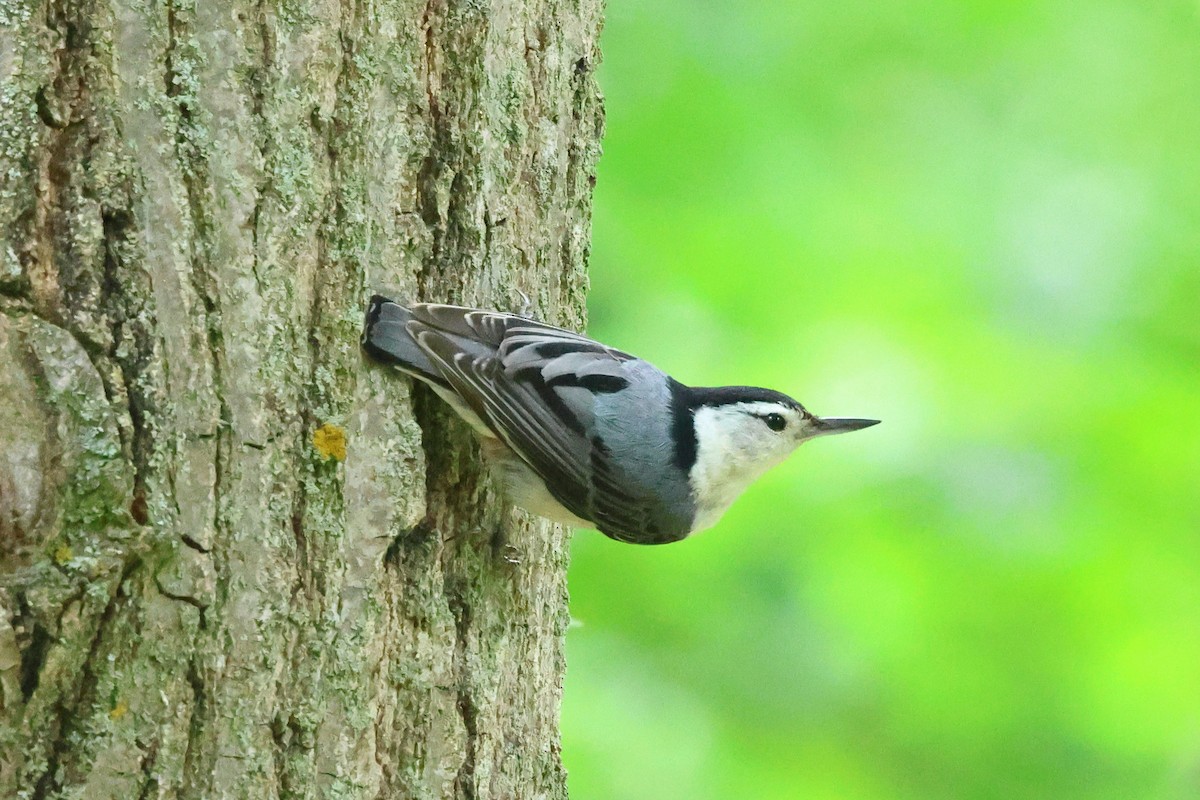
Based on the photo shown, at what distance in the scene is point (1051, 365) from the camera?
327cm

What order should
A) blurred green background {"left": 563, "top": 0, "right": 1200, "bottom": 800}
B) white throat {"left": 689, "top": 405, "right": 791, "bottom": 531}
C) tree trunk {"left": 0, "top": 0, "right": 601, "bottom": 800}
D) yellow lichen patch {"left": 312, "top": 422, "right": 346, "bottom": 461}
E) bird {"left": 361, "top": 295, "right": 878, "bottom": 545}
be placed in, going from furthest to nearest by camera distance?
blurred green background {"left": 563, "top": 0, "right": 1200, "bottom": 800}, white throat {"left": 689, "top": 405, "right": 791, "bottom": 531}, bird {"left": 361, "top": 295, "right": 878, "bottom": 545}, yellow lichen patch {"left": 312, "top": 422, "right": 346, "bottom": 461}, tree trunk {"left": 0, "top": 0, "right": 601, "bottom": 800}

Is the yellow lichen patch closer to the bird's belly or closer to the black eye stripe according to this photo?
the bird's belly

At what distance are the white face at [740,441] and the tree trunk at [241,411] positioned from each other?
0.66 metres

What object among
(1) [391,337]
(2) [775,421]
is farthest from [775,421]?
(1) [391,337]

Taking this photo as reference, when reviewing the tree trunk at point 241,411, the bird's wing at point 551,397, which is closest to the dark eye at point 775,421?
the bird's wing at point 551,397

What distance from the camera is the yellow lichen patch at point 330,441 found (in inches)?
65.5

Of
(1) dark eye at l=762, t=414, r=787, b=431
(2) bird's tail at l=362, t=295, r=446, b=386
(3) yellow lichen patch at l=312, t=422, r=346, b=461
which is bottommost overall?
(3) yellow lichen patch at l=312, t=422, r=346, b=461

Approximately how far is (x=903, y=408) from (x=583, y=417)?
122cm

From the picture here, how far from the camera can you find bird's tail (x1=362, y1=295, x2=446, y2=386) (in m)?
1.76

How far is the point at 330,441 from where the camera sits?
66.2 inches

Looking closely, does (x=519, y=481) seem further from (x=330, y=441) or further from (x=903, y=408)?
(x=903, y=408)

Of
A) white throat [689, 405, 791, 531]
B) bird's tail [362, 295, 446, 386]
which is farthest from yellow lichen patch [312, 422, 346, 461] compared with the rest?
white throat [689, 405, 791, 531]

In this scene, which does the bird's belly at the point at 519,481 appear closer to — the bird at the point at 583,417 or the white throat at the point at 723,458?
the bird at the point at 583,417

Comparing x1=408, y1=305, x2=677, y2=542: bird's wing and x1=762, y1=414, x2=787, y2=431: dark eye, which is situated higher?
x1=762, y1=414, x2=787, y2=431: dark eye
